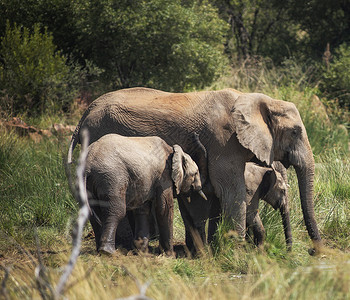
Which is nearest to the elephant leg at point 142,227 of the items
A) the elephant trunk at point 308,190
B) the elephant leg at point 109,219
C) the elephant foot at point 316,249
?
the elephant leg at point 109,219

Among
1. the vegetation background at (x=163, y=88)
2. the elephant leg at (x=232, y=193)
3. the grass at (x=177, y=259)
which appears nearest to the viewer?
the grass at (x=177, y=259)

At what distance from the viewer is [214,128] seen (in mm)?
7910

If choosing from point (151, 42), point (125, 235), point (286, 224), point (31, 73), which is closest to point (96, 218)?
point (125, 235)

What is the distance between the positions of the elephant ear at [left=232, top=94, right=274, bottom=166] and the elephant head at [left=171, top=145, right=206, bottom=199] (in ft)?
2.22

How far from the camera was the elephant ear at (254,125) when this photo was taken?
779cm

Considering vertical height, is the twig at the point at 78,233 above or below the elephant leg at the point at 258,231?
above

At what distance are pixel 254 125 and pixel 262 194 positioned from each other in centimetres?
98

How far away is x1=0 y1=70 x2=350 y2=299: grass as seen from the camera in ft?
16.2

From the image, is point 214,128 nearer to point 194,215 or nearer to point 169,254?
point 194,215

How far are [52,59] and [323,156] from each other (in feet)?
23.4

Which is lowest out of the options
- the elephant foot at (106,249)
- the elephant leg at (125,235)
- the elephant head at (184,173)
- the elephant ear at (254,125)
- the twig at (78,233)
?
the elephant leg at (125,235)

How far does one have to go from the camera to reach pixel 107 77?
18500 millimetres

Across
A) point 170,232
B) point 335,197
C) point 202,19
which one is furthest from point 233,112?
point 202,19

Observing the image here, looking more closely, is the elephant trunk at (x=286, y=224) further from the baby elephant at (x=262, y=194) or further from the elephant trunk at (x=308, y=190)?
the elephant trunk at (x=308, y=190)
